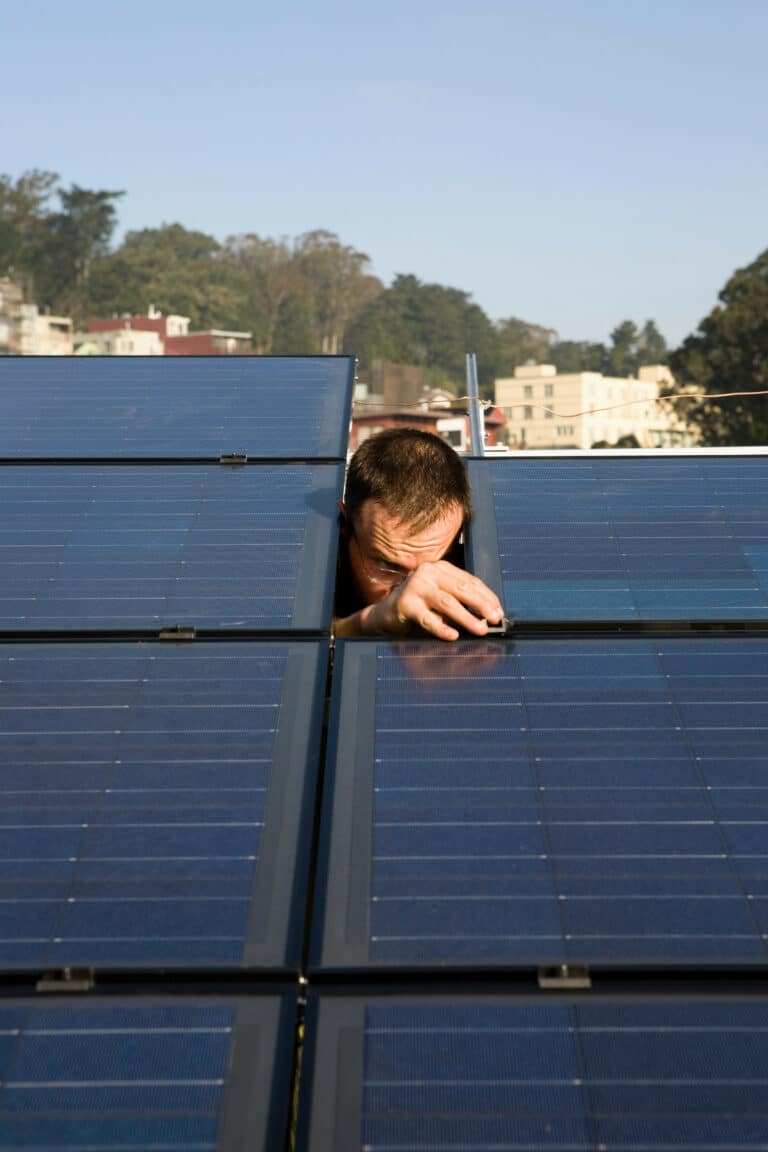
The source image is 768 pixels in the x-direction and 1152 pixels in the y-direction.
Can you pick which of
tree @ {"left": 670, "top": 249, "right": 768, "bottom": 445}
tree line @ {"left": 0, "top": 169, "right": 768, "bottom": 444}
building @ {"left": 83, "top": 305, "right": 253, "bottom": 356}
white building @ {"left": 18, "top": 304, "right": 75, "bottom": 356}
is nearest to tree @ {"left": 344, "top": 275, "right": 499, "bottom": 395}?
tree line @ {"left": 0, "top": 169, "right": 768, "bottom": 444}

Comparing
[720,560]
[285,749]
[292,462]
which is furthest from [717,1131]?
[292,462]

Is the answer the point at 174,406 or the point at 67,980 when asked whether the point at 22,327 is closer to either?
the point at 174,406

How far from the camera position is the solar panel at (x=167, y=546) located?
431 centimetres

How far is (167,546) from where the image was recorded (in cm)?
480

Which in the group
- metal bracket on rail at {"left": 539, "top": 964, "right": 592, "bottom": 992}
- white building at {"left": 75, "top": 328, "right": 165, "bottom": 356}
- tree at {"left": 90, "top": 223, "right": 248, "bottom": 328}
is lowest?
metal bracket on rail at {"left": 539, "top": 964, "right": 592, "bottom": 992}

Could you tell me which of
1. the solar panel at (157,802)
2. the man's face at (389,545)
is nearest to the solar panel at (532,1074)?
the solar panel at (157,802)

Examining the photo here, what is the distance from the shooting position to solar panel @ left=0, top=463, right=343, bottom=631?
4.31m

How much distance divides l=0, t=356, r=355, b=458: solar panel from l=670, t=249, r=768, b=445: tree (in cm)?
7383

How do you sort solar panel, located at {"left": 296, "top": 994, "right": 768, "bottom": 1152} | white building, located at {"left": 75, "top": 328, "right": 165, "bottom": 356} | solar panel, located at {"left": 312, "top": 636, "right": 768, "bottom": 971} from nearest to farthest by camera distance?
1. solar panel, located at {"left": 296, "top": 994, "right": 768, "bottom": 1152}
2. solar panel, located at {"left": 312, "top": 636, "right": 768, "bottom": 971}
3. white building, located at {"left": 75, "top": 328, "right": 165, "bottom": 356}

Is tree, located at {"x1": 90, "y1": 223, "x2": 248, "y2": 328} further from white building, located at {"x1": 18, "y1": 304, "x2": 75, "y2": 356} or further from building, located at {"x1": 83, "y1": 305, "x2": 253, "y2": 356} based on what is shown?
white building, located at {"x1": 18, "y1": 304, "x2": 75, "y2": 356}

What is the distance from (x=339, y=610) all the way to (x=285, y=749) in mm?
1538

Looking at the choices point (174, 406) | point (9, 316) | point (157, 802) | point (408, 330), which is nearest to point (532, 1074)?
point (157, 802)

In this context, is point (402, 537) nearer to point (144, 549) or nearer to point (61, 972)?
point (144, 549)

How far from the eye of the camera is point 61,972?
2775 mm
